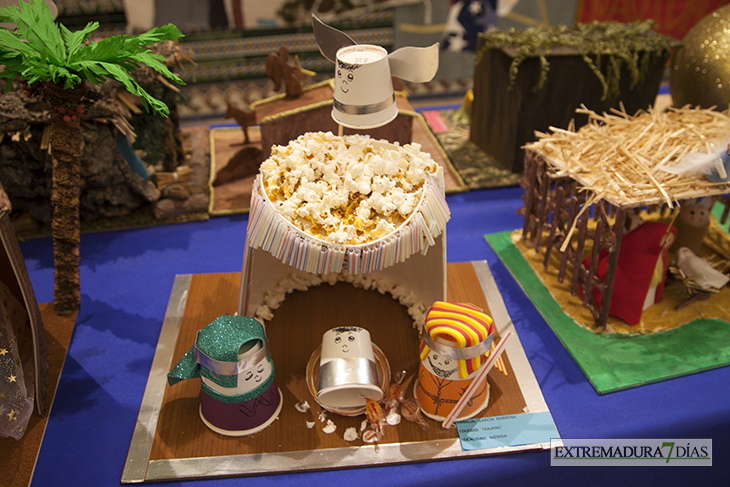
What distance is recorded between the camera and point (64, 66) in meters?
1.61

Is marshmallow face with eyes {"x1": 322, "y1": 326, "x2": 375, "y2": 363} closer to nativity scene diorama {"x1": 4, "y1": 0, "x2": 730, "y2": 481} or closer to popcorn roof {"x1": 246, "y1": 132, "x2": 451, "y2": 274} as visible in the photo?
nativity scene diorama {"x1": 4, "y1": 0, "x2": 730, "y2": 481}

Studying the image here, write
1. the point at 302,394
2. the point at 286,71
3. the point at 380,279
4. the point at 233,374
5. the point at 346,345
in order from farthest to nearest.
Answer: the point at 286,71 < the point at 380,279 < the point at 302,394 < the point at 346,345 < the point at 233,374

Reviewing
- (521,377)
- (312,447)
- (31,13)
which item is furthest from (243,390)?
(31,13)

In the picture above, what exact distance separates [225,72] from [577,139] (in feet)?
9.33

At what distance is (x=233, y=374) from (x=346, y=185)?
64cm

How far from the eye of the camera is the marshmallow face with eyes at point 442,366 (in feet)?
5.01

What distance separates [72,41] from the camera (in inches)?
65.6

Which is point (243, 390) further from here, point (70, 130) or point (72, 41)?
point (72, 41)

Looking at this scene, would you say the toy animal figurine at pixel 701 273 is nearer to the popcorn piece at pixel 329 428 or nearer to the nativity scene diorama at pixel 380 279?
the nativity scene diorama at pixel 380 279

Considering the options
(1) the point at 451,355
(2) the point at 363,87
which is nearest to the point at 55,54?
(2) the point at 363,87

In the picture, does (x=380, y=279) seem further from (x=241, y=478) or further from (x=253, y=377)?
(x=241, y=478)

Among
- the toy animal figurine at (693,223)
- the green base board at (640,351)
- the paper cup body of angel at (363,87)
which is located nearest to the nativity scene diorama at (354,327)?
the paper cup body of angel at (363,87)

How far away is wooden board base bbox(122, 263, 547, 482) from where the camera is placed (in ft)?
5.09

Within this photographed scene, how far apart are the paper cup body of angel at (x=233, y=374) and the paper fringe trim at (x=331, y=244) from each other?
24 cm
